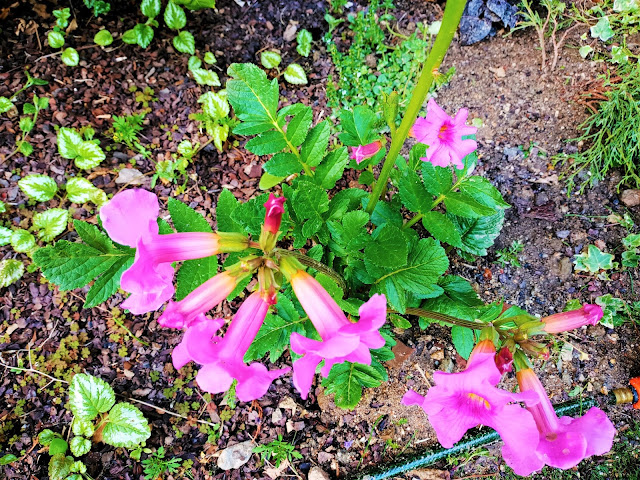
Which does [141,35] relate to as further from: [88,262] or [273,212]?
[273,212]

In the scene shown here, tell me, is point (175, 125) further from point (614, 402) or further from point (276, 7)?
point (614, 402)

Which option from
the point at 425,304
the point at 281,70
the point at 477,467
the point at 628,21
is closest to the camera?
the point at 425,304

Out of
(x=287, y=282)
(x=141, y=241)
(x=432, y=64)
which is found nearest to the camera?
(x=141, y=241)

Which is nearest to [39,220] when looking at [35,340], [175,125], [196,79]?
[35,340]

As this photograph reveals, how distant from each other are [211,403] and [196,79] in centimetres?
229

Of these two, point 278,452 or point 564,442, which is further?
point 278,452

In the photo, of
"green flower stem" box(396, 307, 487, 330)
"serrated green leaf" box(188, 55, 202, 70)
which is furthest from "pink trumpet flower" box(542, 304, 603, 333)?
"serrated green leaf" box(188, 55, 202, 70)

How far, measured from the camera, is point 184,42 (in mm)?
3619

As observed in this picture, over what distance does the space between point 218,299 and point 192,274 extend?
0.30 metres

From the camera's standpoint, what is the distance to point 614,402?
2881 mm

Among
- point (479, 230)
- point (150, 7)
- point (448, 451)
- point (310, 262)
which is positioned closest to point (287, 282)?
point (310, 262)

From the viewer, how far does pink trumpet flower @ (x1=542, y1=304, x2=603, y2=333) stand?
171 centimetres

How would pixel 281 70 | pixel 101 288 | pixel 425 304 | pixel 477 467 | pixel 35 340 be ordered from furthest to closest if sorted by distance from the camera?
pixel 281 70 < pixel 35 340 < pixel 477 467 < pixel 425 304 < pixel 101 288

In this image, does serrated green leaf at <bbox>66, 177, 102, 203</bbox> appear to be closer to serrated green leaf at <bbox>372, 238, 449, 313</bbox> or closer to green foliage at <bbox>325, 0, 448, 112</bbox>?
green foliage at <bbox>325, 0, 448, 112</bbox>
